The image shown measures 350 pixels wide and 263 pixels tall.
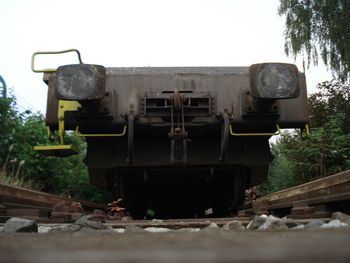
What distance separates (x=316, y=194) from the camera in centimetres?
315

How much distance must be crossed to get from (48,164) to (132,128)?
15.6 ft

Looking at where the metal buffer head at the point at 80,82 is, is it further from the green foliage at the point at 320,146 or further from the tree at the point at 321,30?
the tree at the point at 321,30

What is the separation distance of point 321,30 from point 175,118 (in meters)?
8.38

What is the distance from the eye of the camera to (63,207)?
318cm

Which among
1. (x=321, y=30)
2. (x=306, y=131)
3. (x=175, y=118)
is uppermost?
(x=321, y=30)

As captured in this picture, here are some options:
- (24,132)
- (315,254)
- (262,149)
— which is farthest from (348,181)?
(24,132)

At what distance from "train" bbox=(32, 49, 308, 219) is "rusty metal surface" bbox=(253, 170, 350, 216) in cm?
38

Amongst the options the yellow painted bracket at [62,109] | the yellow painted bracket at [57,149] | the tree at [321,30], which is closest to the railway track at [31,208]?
the yellow painted bracket at [57,149]

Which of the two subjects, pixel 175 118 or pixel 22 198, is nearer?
pixel 22 198

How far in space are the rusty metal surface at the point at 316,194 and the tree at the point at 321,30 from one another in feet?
23.5

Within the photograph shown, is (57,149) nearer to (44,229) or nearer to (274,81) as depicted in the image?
(44,229)

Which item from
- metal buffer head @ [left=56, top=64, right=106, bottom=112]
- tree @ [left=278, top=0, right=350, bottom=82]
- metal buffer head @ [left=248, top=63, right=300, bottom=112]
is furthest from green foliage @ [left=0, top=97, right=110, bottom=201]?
tree @ [left=278, top=0, right=350, bottom=82]

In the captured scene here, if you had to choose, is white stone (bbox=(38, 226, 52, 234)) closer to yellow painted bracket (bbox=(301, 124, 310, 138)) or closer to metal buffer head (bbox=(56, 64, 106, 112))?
metal buffer head (bbox=(56, 64, 106, 112))

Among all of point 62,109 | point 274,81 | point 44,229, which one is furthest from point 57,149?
point 274,81
